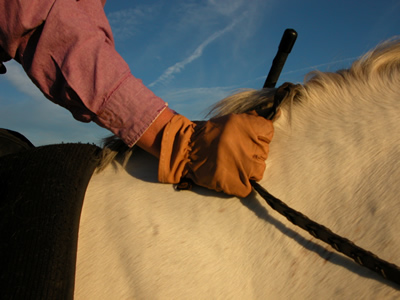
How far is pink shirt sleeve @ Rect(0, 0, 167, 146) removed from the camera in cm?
92

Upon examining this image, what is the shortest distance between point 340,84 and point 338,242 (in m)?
0.59

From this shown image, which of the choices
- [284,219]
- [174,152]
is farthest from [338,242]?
[174,152]

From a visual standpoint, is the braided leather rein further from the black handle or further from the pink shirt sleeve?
the black handle

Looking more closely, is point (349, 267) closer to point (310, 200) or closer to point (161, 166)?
point (310, 200)

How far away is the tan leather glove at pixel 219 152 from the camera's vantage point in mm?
877

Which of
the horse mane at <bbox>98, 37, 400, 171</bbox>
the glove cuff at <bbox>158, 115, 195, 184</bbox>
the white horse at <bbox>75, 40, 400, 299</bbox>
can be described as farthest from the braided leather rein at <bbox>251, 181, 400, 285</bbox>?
the horse mane at <bbox>98, 37, 400, 171</bbox>

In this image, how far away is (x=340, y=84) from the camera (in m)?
1.06

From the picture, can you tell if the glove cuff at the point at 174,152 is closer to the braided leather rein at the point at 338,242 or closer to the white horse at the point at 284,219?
the white horse at the point at 284,219

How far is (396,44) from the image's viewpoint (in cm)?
105

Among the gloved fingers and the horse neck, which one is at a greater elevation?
the horse neck

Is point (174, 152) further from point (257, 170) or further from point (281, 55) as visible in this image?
point (281, 55)

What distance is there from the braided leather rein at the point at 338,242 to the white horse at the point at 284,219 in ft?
0.12

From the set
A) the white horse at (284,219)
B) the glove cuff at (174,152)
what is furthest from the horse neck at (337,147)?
the glove cuff at (174,152)

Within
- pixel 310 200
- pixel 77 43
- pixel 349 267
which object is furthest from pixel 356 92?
pixel 77 43
